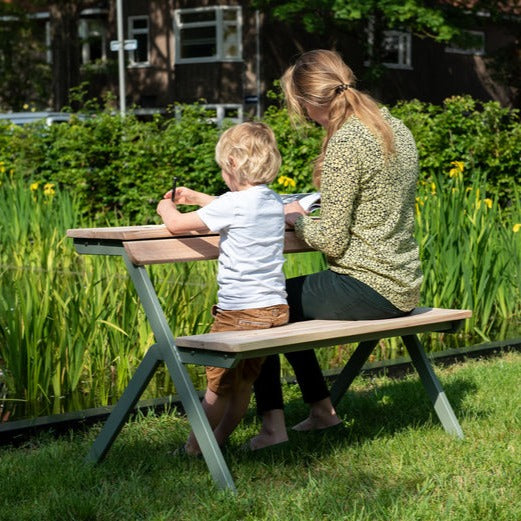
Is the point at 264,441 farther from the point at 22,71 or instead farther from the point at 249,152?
the point at 22,71

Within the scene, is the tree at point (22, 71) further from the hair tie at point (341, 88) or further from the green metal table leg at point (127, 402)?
the green metal table leg at point (127, 402)

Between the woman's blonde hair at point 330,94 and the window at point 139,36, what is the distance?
1125 inches

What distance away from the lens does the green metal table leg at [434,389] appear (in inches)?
161

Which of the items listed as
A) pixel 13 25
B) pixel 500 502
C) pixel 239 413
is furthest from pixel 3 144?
pixel 13 25

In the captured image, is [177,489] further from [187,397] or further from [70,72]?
[70,72]

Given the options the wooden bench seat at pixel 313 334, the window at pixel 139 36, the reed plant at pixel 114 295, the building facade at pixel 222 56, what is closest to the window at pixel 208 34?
the building facade at pixel 222 56

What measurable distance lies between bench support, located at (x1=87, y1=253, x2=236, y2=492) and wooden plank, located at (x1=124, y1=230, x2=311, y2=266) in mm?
44

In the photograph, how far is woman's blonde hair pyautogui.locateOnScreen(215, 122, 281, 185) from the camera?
11.9ft

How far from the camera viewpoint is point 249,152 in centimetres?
364

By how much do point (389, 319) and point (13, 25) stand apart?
1154 inches

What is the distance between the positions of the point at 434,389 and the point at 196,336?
3.68 ft

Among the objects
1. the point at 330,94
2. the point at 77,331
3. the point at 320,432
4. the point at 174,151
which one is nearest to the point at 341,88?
the point at 330,94

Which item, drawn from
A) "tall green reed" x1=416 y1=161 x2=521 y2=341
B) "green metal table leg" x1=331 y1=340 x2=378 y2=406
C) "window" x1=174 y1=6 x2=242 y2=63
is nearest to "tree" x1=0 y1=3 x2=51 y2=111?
"window" x1=174 y1=6 x2=242 y2=63

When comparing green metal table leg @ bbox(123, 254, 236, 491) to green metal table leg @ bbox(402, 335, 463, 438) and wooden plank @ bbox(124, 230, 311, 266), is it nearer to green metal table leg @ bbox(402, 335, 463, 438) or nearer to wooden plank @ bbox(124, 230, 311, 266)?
wooden plank @ bbox(124, 230, 311, 266)
